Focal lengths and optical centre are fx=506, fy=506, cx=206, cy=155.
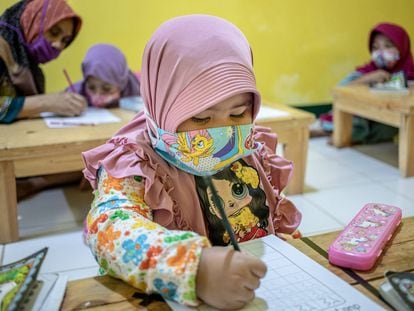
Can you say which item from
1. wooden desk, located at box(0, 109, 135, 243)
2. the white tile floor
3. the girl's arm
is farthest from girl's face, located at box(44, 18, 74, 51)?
the white tile floor

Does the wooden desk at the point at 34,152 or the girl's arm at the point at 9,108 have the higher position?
the girl's arm at the point at 9,108

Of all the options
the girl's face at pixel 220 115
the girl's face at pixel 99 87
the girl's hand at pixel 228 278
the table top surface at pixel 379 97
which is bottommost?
the table top surface at pixel 379 97

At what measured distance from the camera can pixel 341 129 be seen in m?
3.03

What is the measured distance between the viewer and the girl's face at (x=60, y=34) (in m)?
2.16

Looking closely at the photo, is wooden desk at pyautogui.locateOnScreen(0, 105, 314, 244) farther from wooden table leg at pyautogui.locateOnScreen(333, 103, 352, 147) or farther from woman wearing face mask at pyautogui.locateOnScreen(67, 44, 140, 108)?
wooden table leg at pyautogui.locateOnScreen(333, 103, 352, 147)

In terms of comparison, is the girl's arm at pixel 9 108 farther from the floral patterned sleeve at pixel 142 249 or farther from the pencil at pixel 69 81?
the floral patterned sleeve at pixel 142 249

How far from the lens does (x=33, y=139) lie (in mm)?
1806

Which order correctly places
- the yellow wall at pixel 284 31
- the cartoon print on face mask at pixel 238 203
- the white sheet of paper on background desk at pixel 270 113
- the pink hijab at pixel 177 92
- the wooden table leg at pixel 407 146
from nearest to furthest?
the pink hijab at pixel 177 92, the cartoon print on face mask at pixel 238 203, the white sheet of paper on background desk at pixel 270 113, the wooden table leg at pixel 407 146, the yellow wall at pixel 284 31

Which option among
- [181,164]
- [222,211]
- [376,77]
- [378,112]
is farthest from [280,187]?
[376,77]

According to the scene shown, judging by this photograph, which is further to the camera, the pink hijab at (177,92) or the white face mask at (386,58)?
the white face mask at (386,58)

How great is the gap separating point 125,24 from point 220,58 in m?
2.15

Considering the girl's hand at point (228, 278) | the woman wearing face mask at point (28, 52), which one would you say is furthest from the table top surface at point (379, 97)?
the girl's hand at point (228, 278)

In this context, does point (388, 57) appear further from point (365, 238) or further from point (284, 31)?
point (365, 238)

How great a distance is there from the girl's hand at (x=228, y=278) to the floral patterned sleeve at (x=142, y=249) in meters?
0.01
